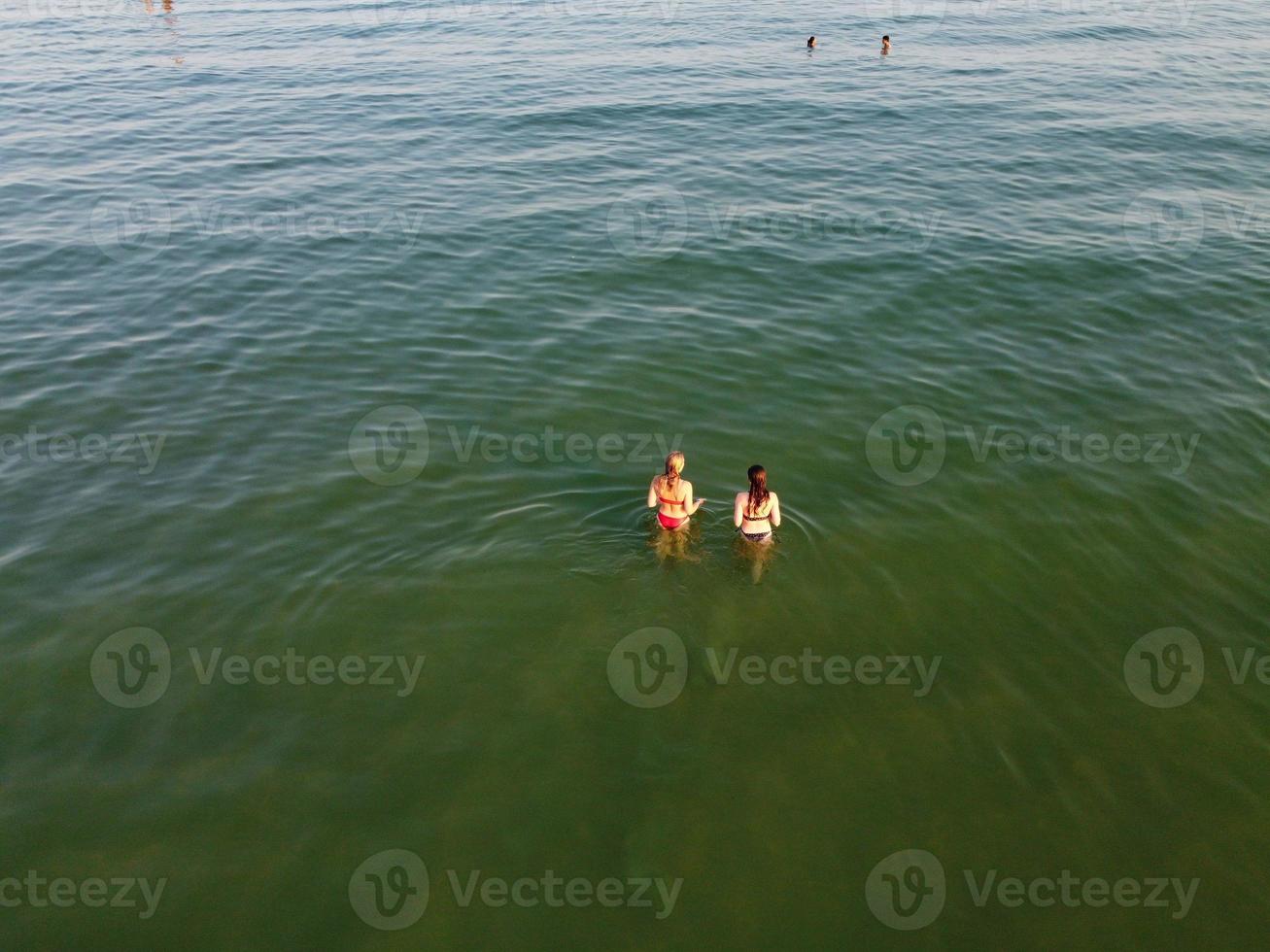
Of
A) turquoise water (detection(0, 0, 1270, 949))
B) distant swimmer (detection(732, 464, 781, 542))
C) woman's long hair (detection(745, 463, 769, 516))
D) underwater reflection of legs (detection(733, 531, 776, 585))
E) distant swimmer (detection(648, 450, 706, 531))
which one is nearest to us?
turquoise water (detection(0, 0, 1270, 949))

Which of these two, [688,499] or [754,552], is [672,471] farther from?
[754,552]

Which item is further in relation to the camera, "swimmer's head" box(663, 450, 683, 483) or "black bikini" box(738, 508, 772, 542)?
"black bikini" box(738, 508, 772, 542)

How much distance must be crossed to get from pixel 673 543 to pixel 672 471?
1.13 meters

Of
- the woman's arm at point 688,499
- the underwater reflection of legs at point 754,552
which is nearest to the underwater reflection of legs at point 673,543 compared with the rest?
the woman's arm at point 688,499

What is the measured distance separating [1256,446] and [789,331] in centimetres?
798

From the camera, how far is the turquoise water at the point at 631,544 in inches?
329

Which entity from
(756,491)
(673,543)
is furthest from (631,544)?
(756,491)

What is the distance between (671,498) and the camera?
11.8 m

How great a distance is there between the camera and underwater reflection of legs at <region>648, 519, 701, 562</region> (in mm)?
12070

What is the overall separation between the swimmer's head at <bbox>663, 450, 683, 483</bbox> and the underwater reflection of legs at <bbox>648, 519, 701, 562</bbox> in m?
0.87

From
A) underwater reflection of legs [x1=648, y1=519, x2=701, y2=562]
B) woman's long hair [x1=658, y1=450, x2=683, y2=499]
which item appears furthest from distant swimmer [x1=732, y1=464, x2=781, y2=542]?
woman's long hair [x1=658, y1=450, x2=683, y2=499]

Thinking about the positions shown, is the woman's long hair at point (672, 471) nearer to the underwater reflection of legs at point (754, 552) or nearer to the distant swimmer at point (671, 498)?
the distant swimmer at point (671, 498)

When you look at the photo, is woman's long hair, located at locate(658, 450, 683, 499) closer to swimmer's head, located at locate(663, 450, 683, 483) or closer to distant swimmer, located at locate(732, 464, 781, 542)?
swimmer's head, located at locate(663, 450, 683, 483)

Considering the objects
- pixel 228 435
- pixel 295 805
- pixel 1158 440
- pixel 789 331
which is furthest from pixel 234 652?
pixel 1158 440
